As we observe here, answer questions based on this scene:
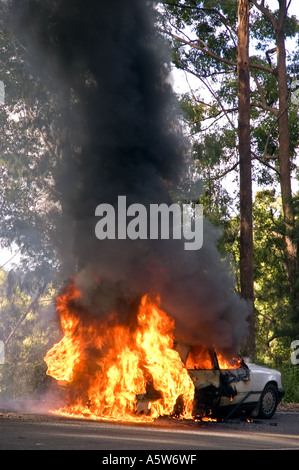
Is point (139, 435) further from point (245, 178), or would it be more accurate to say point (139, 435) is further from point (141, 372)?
point (245, 178)

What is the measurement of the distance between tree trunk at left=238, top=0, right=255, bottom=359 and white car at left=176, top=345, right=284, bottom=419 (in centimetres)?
868

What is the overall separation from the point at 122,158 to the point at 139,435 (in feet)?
21.8

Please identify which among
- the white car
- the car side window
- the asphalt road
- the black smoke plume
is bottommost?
the asphalt road

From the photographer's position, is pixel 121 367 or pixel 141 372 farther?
pixel 121 367

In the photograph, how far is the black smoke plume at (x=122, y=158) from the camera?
12961 mm

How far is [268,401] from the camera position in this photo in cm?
1365

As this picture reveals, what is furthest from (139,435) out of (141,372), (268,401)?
(268,401)

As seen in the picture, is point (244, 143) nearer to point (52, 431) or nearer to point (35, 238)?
point (35, 238)

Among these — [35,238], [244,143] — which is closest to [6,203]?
[35,238]

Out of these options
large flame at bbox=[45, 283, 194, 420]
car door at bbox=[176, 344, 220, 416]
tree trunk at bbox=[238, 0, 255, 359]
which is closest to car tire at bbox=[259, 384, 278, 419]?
car door at bbox=[176, 344, 220, 416]

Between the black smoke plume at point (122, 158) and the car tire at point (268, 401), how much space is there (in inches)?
46.6

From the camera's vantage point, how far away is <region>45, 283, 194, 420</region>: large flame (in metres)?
12.0

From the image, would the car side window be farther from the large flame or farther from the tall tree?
the tall tree

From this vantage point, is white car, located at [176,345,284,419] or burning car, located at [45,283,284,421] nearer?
burning car, located at [45,283,284,421]
